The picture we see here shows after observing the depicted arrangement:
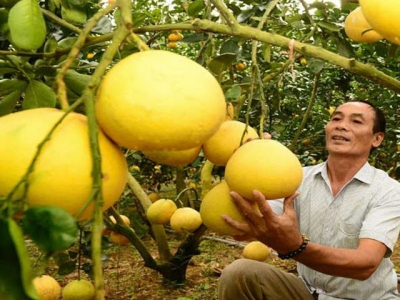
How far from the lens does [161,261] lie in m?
4.63

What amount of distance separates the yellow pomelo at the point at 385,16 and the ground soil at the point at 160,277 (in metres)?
3.55

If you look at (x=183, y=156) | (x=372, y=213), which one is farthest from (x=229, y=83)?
(x=372, y=213)

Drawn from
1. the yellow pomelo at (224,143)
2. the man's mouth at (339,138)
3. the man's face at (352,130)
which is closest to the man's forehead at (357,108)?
the man's face at (352,130)

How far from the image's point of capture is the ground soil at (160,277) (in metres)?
4.62

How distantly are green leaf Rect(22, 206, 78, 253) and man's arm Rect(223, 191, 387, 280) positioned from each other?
1221mm

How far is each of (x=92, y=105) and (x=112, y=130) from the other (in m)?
0.06

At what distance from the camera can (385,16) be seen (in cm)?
70

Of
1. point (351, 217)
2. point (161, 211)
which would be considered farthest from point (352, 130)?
point (161, 211)

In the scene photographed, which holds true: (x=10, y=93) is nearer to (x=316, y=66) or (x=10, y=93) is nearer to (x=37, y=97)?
Result: (x=37, y=97)

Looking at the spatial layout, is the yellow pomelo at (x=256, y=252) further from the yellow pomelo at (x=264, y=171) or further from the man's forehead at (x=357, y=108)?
the yellow pomelo at (x=264, y=171)

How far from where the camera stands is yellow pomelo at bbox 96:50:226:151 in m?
0.72

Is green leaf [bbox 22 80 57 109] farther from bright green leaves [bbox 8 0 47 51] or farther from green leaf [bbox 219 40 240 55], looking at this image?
green leaf [bbox 219 40 240 55]

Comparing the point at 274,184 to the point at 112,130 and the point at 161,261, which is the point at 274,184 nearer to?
the point at 112,130

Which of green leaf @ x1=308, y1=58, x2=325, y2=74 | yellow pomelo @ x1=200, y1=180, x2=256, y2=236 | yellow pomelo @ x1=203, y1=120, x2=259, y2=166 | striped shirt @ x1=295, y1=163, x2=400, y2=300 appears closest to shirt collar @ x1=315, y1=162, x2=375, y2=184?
striped shirt @ x1=295, y1=163, x2=400, y2=300
